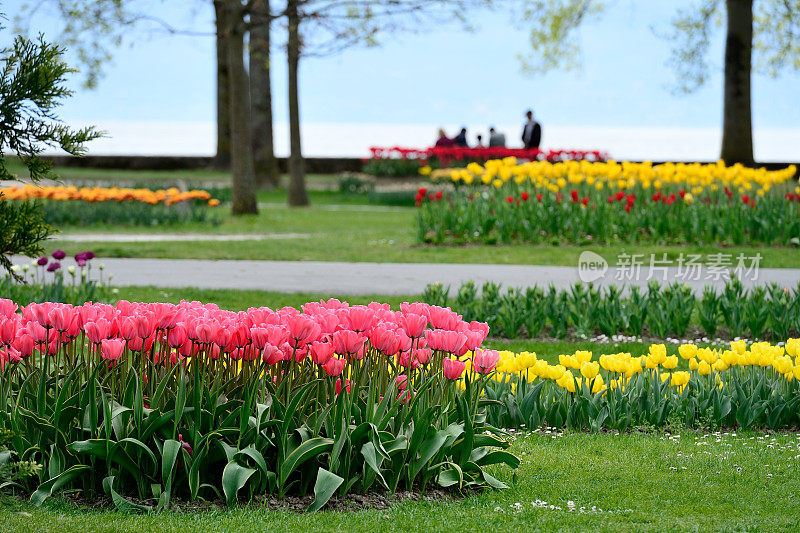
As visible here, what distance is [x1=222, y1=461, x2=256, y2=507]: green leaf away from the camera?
3.50 m

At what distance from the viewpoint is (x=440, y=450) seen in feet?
12.6

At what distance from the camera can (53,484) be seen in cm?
355

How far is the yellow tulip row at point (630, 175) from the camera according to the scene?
13.7 meters

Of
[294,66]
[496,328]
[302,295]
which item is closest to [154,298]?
[302,295]

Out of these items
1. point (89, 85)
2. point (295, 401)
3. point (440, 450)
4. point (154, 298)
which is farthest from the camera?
point (89, 85)

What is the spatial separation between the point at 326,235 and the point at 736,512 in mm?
11838

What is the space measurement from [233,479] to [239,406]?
1.05ft

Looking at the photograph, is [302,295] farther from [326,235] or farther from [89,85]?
[89,85]

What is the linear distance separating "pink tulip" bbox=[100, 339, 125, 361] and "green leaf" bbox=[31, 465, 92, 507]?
1.32 ft

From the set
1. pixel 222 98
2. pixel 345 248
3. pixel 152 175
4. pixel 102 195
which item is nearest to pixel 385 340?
pixel 345 248

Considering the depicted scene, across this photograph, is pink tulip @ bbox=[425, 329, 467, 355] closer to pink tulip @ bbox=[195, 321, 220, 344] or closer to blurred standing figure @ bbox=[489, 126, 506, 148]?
pink tulip @ bbox=[195, 321, 220, 344]

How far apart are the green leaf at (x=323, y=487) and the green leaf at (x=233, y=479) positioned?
0.24 m

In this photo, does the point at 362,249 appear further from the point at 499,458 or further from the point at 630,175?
the point at 499,458

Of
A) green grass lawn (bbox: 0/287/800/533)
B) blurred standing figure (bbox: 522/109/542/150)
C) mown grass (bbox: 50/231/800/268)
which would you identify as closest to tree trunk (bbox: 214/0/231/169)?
blurred standing figure (bbox: 522/109/542/150)
